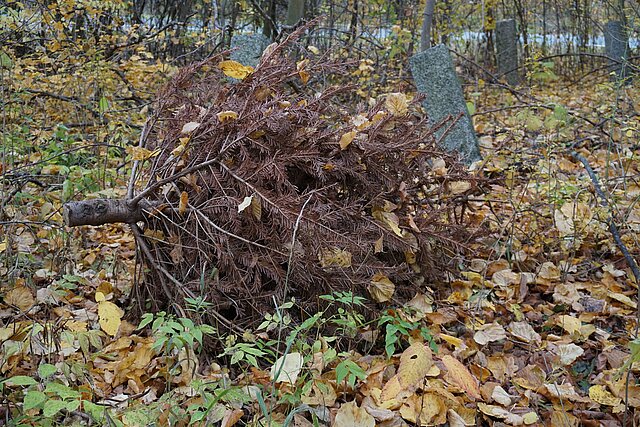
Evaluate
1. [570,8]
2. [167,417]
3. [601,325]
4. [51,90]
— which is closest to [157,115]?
[167,417]

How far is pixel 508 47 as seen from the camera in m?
9.53

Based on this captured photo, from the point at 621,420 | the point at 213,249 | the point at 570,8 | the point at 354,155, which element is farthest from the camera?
the point at 570,8

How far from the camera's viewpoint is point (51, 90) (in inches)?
221

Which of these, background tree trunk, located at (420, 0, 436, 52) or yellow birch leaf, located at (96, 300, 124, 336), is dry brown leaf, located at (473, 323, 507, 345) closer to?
yellow birch leaf, located at (96, 300, 124, 336)

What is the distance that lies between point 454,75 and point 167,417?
3.98 metres

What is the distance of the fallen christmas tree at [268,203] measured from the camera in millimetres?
2307

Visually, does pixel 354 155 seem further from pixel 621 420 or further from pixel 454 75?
pixel 454 75

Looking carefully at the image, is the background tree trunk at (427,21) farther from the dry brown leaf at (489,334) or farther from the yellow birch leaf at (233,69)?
the dry brown leaf at (489,334)

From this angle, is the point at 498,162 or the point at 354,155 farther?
the point at 498,162

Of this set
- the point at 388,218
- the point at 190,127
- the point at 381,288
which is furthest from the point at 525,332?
the point at 190,127

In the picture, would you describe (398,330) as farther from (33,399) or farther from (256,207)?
(33,399)

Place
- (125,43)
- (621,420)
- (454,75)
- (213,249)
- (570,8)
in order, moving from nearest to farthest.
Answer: (621,420)
(213,249)
(454,75)
(125,43)
(570,8)

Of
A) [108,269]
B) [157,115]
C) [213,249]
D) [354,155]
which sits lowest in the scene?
[108,269]

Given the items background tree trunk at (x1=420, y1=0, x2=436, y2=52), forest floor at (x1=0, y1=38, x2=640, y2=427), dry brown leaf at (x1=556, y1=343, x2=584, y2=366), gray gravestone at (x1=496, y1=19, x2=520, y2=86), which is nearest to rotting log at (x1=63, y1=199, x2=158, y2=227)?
forest floor at (x1=0, y1=38, x2=640, y2=427)
